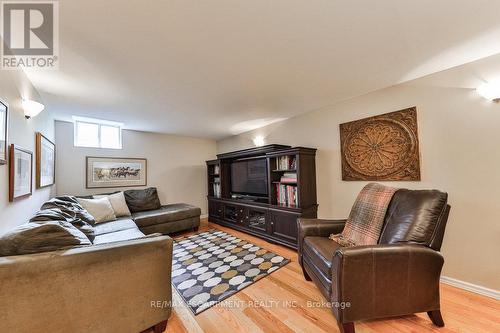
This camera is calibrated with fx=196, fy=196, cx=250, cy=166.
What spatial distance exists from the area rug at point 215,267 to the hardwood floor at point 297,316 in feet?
0.33

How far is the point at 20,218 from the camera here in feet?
5.76

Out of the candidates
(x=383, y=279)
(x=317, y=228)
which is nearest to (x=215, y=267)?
(x=317, y=228)

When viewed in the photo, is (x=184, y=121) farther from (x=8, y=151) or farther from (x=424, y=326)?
(x=424, y=326)

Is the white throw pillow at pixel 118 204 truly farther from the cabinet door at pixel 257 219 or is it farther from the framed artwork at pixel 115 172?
the cabinet door at pixel 257 219

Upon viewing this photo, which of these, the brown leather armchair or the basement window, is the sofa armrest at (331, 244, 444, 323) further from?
the basement window

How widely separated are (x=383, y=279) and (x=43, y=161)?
3.72 m

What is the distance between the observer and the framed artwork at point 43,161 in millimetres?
2244

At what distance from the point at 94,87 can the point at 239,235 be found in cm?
290

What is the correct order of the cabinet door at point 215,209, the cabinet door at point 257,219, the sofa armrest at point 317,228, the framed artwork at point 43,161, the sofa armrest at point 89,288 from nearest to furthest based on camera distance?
the sofa armrest at point 89,288
the sofa armrest at point 317,228
the framed artwork at point 43,161
the cabinet door at point 257,219
the cabinet door at point 215,209

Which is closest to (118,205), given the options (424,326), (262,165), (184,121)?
(184,121)

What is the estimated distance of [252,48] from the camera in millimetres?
1543

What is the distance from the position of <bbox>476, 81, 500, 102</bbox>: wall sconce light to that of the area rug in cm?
249

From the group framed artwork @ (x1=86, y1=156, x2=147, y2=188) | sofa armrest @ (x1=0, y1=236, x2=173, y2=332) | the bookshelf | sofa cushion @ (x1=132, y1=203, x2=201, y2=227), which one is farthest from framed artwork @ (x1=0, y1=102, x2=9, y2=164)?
the bookshelf

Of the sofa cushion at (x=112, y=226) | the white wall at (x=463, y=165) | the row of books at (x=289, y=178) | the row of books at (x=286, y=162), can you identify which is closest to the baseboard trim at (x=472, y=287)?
the white wall at (x=463, y=165)
